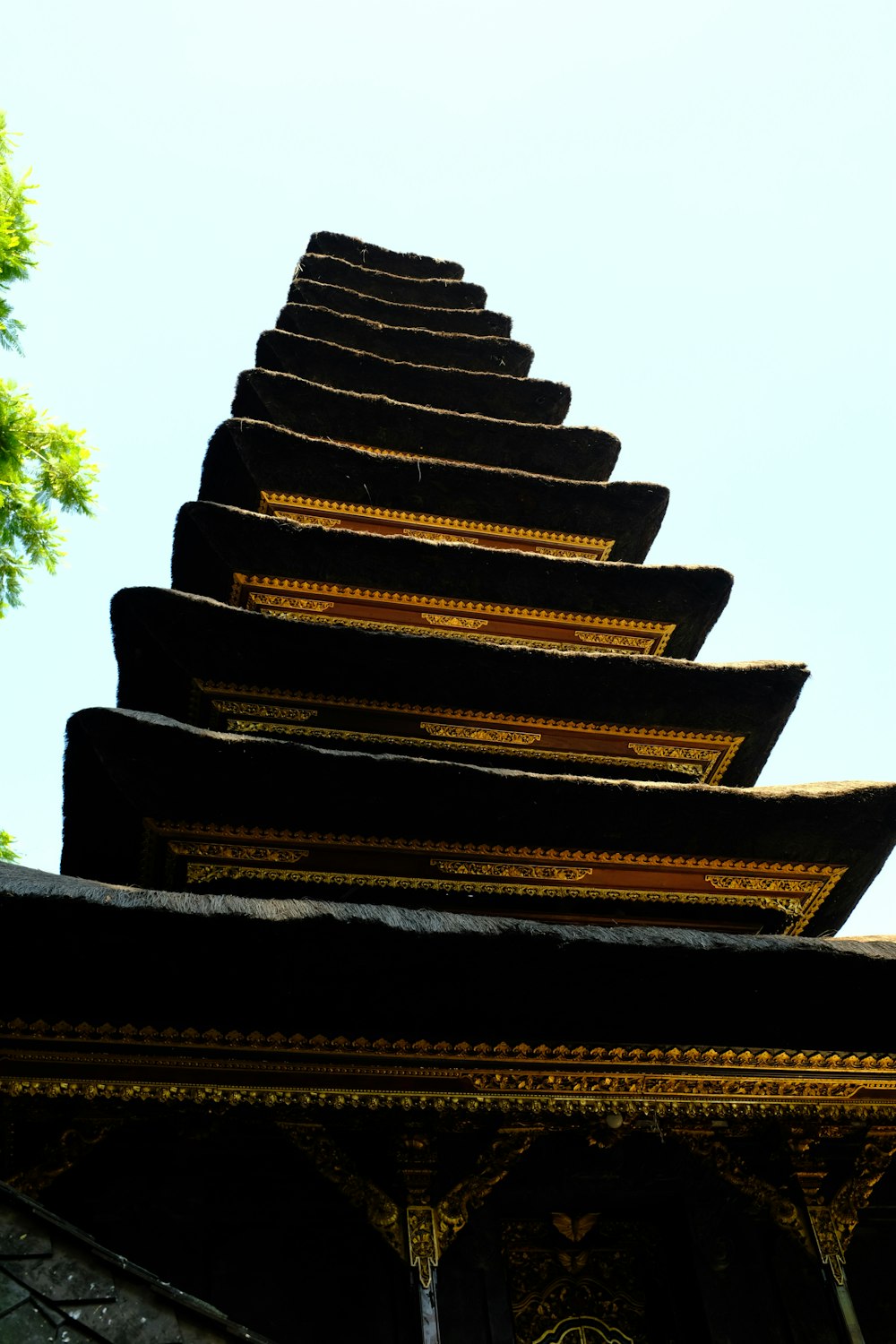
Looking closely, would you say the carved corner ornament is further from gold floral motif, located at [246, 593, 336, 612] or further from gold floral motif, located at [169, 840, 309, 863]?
gold floral motif, located at [246, 593, 336, 612]

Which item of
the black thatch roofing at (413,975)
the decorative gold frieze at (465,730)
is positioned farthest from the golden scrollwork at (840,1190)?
the decorative gold frieze at (465,730)

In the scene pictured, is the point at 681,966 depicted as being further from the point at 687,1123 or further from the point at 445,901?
the point at 445,901

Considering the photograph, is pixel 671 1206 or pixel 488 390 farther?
pixel 488 390

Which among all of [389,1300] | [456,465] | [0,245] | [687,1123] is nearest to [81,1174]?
[389,1300]

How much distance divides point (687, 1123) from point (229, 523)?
6.17 metres

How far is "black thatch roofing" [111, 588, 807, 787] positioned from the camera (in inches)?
329

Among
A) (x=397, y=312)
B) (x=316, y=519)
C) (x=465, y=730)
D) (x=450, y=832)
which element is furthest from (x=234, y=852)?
(x=397, y=312)

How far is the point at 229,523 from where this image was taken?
975 centimetres

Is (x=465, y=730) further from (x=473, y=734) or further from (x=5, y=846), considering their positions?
(x=5, y=846)

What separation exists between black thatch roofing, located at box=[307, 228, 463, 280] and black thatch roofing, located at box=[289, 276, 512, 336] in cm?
138

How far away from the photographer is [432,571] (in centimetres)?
1023

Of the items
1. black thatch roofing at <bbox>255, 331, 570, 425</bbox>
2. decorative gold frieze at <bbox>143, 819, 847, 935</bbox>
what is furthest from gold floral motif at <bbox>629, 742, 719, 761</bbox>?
black thatch roofing at <bbox>255, 331, 570, 425</bbox>

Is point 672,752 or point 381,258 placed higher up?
point 381,258

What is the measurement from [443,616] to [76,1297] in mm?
7397
